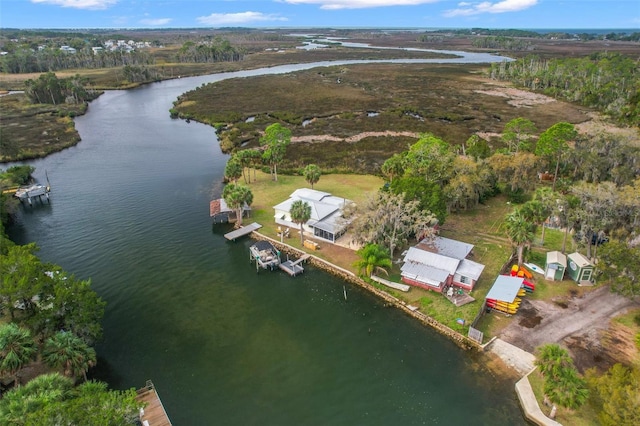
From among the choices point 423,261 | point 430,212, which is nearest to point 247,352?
point 423,261

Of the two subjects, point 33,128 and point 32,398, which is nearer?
point 32,398

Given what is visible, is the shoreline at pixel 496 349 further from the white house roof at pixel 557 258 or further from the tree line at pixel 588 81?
the tree line at pixel 588 81

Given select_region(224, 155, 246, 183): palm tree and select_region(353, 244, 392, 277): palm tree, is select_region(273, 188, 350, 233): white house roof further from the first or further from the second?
select_region(224, 155, 246, 183): palm tree

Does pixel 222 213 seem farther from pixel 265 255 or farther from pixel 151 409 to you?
pixel 151 409

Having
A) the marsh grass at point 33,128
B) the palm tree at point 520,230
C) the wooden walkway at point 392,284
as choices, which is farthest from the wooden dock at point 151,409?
the marsh grass at point 33,128

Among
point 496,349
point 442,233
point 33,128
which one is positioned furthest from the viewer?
point 33,128

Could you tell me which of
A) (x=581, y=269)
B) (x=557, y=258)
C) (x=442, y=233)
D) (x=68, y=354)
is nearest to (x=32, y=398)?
(x=68, y=354)

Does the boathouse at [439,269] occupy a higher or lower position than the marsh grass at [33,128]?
lower
